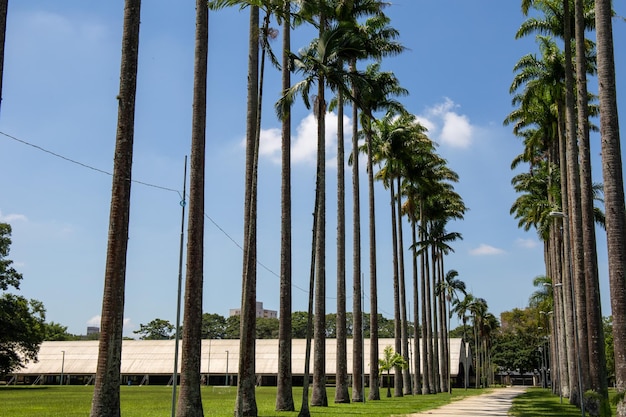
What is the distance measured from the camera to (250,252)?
2169cm

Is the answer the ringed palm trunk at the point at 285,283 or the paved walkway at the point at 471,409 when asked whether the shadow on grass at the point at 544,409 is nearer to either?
the paved walkway at the point at 471,409

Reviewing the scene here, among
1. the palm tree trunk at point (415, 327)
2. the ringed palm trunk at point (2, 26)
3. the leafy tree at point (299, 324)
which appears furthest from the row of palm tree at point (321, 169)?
the leafy tree at point (299, 324)

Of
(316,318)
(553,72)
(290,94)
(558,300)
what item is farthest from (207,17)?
(558,300)

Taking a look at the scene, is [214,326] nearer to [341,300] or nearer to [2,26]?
[341,300]

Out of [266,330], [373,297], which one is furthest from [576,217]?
[266,330]

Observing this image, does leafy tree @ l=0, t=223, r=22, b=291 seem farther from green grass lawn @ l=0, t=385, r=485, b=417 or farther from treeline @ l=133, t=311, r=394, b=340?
treeline @ l=133, t=311, r=394, b=340

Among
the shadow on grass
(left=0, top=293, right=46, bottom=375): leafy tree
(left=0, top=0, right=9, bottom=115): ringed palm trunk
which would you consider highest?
(left=0, top=0, right=9, bottom=115): ringed palm trunk

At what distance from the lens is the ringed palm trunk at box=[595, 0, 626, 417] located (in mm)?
18266

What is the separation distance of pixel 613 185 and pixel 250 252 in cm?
1143

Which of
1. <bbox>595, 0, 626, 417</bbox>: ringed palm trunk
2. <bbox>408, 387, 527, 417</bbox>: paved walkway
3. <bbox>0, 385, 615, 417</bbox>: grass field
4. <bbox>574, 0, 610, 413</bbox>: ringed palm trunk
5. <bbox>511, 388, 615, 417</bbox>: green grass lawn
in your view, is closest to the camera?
<bbox>595, 0, 626, 417</bbox>: ringed palm trunk

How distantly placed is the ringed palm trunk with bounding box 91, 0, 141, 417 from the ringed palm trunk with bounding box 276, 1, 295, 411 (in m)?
9.45

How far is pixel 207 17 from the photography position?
2195cm

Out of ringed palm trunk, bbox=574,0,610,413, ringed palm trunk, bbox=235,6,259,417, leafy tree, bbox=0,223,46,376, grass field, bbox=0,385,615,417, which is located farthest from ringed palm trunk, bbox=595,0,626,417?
leafy tree, bbox=0,223,46,376

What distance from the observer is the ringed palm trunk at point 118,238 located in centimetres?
1639
